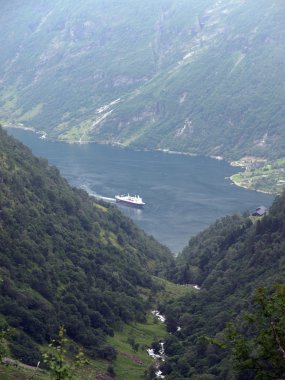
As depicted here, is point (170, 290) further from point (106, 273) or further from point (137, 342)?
point (137, 342)

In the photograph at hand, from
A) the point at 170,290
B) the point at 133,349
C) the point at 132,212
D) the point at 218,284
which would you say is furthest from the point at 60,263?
the point at 132,212

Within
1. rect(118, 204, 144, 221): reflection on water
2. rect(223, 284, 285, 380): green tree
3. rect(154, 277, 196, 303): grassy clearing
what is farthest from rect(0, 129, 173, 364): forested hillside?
rect(118, 204, 144, 221): reflection on water

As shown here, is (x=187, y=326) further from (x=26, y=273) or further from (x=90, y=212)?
(x=90, y=212)

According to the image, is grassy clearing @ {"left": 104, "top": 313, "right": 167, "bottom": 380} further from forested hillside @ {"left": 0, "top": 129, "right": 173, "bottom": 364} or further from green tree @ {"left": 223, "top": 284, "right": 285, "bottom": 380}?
green tree @ {"left": 223, "top": 284, "right": 285, "bottom": 380}

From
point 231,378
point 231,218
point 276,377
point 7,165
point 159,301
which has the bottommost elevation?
point 276,377

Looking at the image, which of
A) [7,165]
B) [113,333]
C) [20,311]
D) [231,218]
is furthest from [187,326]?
[231,218]

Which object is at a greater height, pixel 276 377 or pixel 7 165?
pixel 7 165

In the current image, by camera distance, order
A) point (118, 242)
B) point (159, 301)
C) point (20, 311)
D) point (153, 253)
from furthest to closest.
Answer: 1. point (153, 253)
2. point (118, 242)
3. point (159, 301)
4. point (20, 311)

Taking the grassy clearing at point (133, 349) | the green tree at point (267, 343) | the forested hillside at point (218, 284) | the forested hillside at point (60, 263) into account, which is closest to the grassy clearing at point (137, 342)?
the grassy clearing at point (133, 349)
